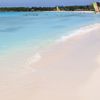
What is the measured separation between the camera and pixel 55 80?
640cm

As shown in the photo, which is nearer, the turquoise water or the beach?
the beach

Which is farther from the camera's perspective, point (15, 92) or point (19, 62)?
point (19, 62)

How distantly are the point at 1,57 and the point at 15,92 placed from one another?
3.77 meters

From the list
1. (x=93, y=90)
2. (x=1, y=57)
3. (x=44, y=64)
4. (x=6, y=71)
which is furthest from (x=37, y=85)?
(x=1, y=57)

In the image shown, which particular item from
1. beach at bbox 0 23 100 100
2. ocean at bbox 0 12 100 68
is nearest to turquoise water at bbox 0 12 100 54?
ocean at bbox 0 12 100 68

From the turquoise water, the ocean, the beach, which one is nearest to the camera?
the beach

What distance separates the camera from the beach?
5496 mm

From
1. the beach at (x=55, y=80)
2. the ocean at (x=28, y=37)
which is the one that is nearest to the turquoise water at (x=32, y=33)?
the ocean at (x=28, y=37)

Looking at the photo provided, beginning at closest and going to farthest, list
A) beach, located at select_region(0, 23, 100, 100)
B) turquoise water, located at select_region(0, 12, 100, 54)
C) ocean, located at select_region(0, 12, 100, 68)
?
1. beach, located at select_region(0, 23, 100, 100)
2. ocean, located at select_region(0, 12, 100, 68)
3. turquoise water, located at select_region(0, 12, 100, 54)

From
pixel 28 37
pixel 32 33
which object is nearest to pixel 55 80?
pixel 28 37

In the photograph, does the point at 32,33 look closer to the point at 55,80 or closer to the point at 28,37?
the point at 28,37

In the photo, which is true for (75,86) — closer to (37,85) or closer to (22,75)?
(37,85)

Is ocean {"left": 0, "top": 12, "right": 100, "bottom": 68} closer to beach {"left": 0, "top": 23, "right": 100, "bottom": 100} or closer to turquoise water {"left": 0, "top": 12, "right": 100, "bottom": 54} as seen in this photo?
turquoise water {"left": 0, "top": 12, "right": 100, "bottom": 54}

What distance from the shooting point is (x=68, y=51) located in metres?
10.2
